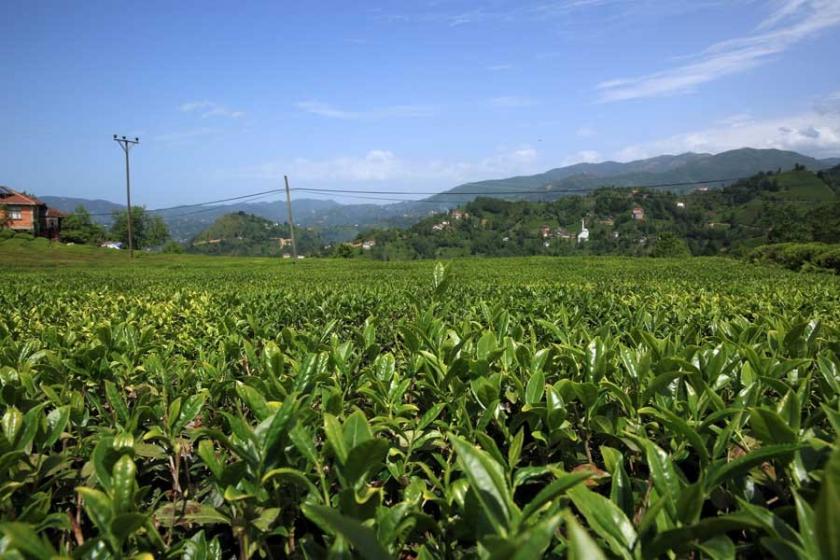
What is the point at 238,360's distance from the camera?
2.59 metres

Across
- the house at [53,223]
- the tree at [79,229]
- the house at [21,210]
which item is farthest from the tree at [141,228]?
the house at [21,210]

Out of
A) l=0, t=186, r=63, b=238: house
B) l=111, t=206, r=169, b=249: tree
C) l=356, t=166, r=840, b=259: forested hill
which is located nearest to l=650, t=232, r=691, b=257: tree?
Answer: l=356, t=166, r=840, b=259: forested hill

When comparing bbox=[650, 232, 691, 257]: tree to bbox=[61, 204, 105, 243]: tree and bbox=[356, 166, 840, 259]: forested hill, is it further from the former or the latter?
bbox=[61, 204, 105, 243]: tree

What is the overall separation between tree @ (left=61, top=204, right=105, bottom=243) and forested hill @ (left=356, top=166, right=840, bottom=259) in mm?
46077

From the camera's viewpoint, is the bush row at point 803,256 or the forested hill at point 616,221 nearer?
the bush row at point 803,256

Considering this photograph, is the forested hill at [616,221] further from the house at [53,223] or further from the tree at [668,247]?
the house at [53,223]

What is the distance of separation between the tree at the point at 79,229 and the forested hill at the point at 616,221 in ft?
151

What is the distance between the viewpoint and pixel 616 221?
444ft

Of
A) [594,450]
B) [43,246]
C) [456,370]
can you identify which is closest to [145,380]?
[456,370]

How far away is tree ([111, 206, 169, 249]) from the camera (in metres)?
108

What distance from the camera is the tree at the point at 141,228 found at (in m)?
108

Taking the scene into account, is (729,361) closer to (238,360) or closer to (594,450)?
(594,450)

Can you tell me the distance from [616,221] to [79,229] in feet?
398

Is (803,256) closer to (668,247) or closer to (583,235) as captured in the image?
(668,247)
